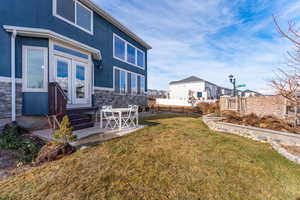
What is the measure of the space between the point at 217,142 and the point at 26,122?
6.62 metres

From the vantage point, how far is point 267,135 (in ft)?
15.4

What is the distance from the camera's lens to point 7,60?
447 cm

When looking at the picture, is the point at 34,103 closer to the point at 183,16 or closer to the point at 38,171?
the point at 38,171

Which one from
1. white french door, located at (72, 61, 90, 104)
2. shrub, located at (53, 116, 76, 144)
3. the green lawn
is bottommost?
the green lawn

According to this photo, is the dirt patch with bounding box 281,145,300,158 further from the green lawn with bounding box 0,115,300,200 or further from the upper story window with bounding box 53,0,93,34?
the upper story window with bounding box 53,0,93,34

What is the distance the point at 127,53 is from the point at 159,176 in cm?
965

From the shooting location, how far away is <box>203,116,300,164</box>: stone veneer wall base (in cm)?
373

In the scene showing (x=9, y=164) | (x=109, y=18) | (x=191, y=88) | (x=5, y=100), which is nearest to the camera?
(x=9, y=164)

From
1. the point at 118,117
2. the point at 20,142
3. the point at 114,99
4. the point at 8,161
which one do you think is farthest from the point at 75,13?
the point at 8,161

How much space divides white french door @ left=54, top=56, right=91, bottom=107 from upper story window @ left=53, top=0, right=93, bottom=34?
6.35 feet

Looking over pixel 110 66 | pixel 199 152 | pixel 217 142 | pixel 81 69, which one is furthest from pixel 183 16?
pixel 199 152

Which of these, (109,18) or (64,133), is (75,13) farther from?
(64,133)

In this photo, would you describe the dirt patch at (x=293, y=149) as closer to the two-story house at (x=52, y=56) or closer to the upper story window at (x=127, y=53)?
the two-story house at (x=52, y=56)

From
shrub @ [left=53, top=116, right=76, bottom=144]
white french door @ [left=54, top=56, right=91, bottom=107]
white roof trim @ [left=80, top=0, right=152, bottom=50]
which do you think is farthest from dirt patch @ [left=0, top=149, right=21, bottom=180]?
white roof trim @ [left=80, top=0, right=152, bottom=50]
